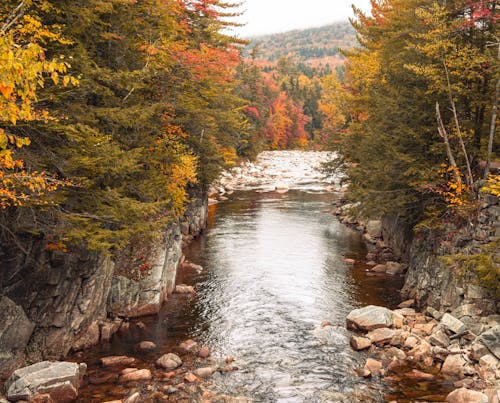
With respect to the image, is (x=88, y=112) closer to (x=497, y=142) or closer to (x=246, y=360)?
(x=246, y=360)

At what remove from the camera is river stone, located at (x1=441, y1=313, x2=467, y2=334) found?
14.5 m

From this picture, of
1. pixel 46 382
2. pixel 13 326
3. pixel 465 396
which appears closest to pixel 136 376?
pixel 46 382

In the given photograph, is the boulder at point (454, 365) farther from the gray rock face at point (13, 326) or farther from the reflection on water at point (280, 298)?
the gray rock face at point (13, 326)

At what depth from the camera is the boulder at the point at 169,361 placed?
45.4 feet

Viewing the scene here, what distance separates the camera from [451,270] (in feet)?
55.9

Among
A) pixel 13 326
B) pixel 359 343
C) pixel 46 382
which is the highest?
pixel 13 326

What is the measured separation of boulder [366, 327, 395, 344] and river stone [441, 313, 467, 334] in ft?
5.80

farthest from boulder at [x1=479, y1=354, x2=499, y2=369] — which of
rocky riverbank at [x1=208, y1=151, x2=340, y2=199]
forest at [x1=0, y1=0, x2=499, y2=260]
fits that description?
rocky riverbank at [x1=208, y1=151, x2=340, y2=199]

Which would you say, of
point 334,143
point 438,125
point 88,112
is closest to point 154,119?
point 88,112

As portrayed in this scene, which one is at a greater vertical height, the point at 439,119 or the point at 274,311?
the point at 439,119

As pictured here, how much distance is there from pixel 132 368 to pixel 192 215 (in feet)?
55.0

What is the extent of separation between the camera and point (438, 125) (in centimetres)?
1919

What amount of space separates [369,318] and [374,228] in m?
15.0

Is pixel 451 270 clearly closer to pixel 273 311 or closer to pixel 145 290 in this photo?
pixel 273 311
